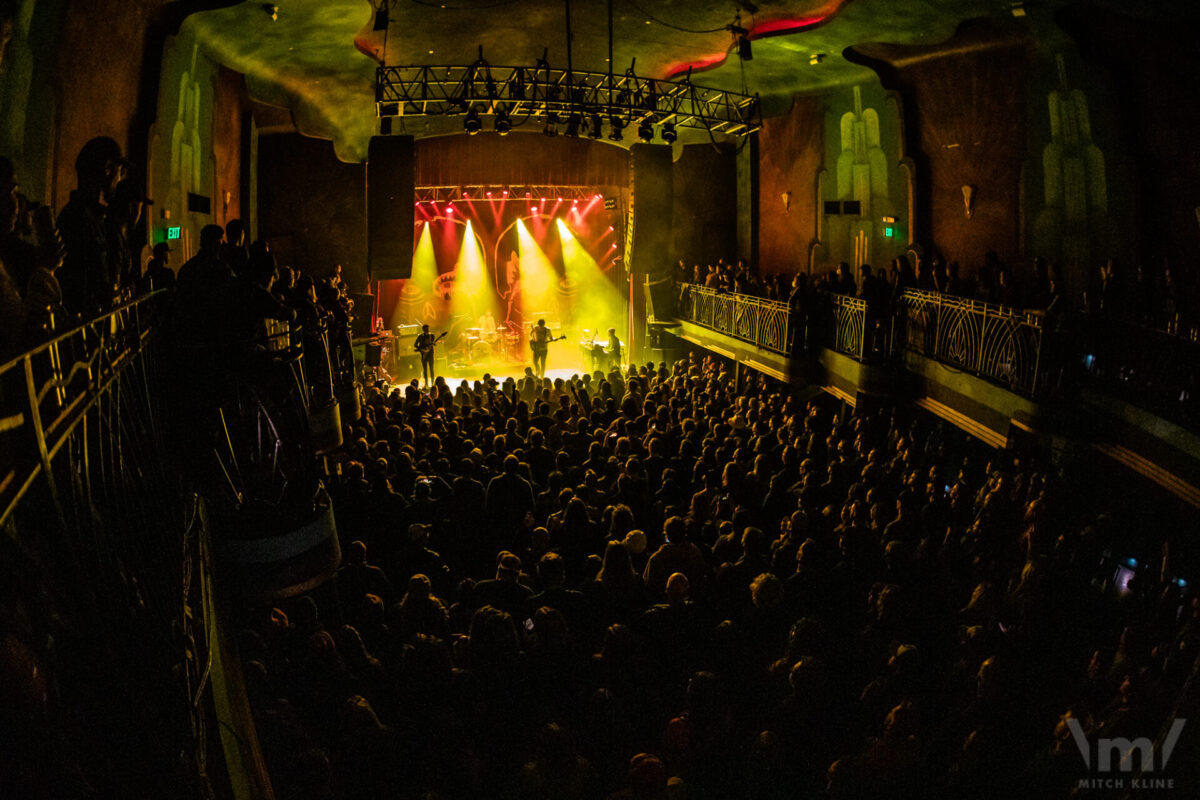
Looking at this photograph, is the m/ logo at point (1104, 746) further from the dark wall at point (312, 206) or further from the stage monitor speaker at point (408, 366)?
the stage monitor speaker at point (408, 366)

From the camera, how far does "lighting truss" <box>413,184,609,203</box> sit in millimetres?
25625

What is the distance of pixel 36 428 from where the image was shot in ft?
7.15

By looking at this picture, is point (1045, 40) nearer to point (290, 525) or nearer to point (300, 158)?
point (290, 525)

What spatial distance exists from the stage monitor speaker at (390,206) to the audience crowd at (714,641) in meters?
12.2

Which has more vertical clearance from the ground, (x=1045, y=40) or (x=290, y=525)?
(x=1045, y=40)

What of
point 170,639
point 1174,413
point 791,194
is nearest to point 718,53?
point 791,194

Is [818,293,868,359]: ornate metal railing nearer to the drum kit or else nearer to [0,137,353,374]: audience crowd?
[0,137,353,374]: audience crowd

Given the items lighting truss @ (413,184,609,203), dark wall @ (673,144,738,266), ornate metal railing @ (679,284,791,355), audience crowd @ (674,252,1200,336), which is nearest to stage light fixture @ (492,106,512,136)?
ornate metal railing @ (679,284,791,355)

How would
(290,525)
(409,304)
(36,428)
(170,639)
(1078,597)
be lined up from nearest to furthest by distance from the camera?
(36,428)
(170,639)
(290,525)
(1078,597)
(409,304)

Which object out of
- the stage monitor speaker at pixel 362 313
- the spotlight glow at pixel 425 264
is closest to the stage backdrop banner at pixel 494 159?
the stage monitor speaker at pixel 362 313

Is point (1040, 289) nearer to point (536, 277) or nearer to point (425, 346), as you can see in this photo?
point (425, 346)

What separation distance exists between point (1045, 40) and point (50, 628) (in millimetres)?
14832

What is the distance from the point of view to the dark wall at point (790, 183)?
64.3 feet

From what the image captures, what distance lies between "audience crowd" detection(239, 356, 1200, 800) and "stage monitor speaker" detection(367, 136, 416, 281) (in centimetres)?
1221
